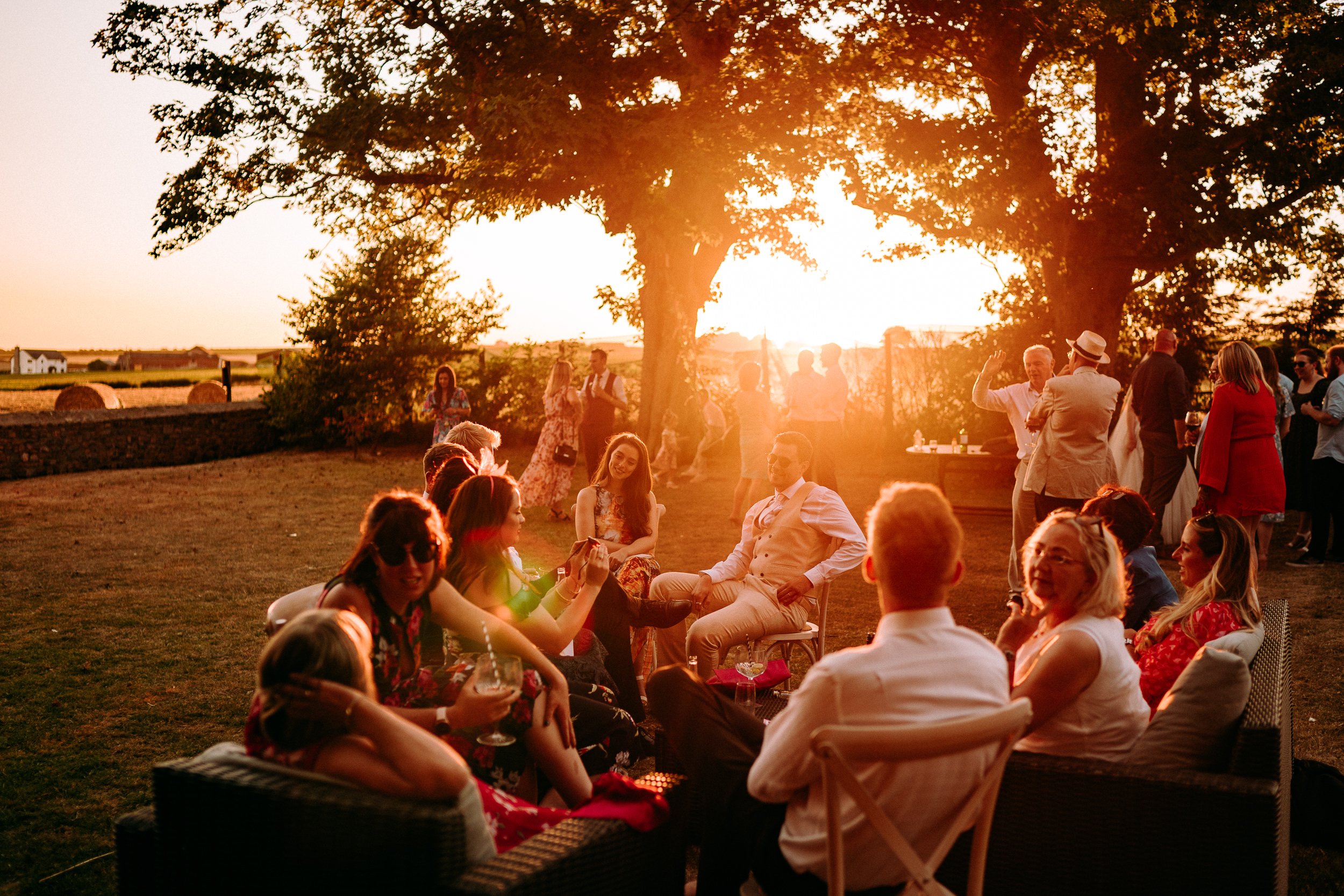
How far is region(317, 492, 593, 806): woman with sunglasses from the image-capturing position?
2.72m

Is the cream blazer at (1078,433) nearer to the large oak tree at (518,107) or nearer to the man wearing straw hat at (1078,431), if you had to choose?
the man wearing straw hat at (1078,431)

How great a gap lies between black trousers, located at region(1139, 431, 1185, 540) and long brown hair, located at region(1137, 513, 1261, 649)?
6049 mm

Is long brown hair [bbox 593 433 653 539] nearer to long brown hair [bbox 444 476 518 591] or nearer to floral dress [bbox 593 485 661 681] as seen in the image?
floral dress [bbox 593 485 661 681]

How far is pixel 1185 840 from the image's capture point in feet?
8.01

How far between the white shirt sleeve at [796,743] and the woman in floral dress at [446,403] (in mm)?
9632

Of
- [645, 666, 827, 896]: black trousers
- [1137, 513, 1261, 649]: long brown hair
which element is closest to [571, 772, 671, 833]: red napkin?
[645, 666, 827, 896]: black trousers

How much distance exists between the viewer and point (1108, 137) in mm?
13258

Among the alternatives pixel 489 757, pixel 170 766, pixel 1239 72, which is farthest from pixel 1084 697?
pixel 1239 72

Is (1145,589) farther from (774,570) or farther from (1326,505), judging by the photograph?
(1326,505)

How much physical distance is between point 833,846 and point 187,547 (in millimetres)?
8953

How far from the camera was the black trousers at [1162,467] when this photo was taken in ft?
29.6

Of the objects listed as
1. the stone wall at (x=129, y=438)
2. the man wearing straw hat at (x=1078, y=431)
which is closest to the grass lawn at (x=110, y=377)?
the stone wall at (x=129, y=438)

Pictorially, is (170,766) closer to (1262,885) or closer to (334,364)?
(1262,885)

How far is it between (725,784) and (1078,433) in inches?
183
